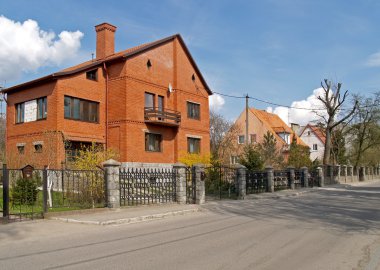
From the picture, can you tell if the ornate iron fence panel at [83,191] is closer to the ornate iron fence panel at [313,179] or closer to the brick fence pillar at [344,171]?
the ornate iron fence panel at [313,179]

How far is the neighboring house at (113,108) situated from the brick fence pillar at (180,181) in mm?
8451

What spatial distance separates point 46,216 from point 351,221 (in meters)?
9.61

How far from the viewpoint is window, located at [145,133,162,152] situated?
2988 cm

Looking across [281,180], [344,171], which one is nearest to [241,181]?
[281,180]

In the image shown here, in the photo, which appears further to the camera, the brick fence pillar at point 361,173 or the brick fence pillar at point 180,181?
the brick fence pillar at point 361,173

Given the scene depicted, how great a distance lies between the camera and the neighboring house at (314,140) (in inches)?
3008

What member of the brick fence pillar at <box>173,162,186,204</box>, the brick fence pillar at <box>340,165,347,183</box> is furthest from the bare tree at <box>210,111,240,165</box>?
the brick fence pillar at <box>173,162,186,204</box>

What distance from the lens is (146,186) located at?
1694 centimetres

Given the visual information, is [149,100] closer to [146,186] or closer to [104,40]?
[104,40]

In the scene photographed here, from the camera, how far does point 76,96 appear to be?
1048 inches

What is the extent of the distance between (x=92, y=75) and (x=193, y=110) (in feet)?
31.4

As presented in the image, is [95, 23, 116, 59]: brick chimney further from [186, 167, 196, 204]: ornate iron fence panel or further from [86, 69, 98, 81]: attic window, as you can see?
[186, 167, 196, 204]: ornate iron fence panel

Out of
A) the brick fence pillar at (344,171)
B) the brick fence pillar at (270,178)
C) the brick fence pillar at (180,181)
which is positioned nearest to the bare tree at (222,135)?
the brick fence pillar at (344,171)

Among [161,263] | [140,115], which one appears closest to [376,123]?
[140,115]
